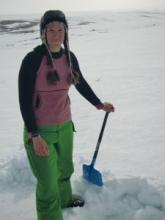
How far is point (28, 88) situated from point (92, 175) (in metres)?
1.27

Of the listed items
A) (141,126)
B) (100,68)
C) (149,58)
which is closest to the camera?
(141,126)

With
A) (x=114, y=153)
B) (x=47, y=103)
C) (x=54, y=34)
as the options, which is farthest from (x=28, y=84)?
(x=114, y=153)

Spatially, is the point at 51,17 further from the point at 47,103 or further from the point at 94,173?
the point at 94,173

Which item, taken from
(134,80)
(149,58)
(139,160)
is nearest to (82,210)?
(139,160)

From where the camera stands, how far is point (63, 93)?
267cm

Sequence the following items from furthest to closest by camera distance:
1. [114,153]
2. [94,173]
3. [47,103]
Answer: [114,153] → [94,173] → [47,103]

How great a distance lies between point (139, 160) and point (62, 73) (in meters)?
2.02

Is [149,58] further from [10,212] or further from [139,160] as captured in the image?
[10,212]

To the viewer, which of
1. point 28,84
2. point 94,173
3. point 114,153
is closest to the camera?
point 28,84

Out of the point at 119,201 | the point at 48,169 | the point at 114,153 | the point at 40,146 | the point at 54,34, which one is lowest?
the point at 114,153

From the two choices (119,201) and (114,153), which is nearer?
(119,201)

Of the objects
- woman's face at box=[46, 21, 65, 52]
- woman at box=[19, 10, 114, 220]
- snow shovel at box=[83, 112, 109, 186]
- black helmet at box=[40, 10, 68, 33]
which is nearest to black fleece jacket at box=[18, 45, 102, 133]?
woman at box=[19, 10, 114, 220]

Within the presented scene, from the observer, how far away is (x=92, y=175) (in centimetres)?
336

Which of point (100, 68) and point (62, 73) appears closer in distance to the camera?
point (62, 73)
